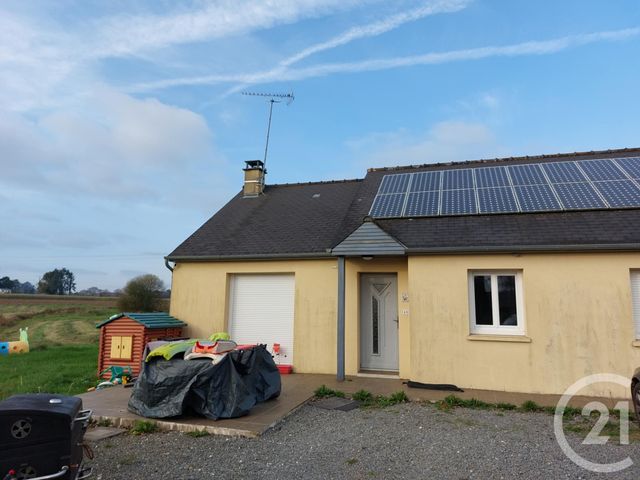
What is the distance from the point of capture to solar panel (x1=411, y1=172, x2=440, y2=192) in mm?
10938

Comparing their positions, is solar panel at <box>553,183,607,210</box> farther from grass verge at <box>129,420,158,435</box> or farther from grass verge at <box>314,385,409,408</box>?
grass verge at <box>129,420,158,435</box>

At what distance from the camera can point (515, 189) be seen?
994 cm

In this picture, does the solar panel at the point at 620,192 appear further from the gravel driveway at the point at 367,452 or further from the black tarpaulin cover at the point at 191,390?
the black tarpaulin cover at the point at 191,390

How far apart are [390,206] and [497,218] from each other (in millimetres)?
2612

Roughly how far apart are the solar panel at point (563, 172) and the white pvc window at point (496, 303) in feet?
11.4

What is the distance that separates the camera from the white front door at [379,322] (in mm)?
9789

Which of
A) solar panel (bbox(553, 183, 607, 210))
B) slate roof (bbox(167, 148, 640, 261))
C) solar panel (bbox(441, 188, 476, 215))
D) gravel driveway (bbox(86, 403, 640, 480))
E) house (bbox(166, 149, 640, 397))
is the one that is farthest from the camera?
solar panel (bbox(441, 188, 476, 215))

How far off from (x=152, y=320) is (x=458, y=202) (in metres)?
8.37

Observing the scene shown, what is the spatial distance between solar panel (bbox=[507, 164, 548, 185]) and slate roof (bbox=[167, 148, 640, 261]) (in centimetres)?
144

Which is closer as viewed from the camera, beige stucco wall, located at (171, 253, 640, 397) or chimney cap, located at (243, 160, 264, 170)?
beige stucco wall, located at (171, 253, 640, 397)

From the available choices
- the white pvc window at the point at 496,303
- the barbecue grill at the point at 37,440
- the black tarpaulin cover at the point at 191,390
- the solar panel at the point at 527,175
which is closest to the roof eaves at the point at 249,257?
the white pvc window at the point at 496,303

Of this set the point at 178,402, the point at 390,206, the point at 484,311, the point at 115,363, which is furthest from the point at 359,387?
the point at 115,363

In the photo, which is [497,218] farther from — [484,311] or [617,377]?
[617,377]

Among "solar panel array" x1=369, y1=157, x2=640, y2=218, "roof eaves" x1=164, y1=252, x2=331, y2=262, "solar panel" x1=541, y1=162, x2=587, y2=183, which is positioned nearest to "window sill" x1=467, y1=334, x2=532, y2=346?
"solar panel array" x1=369, y1=157, x2=640, y2=218
